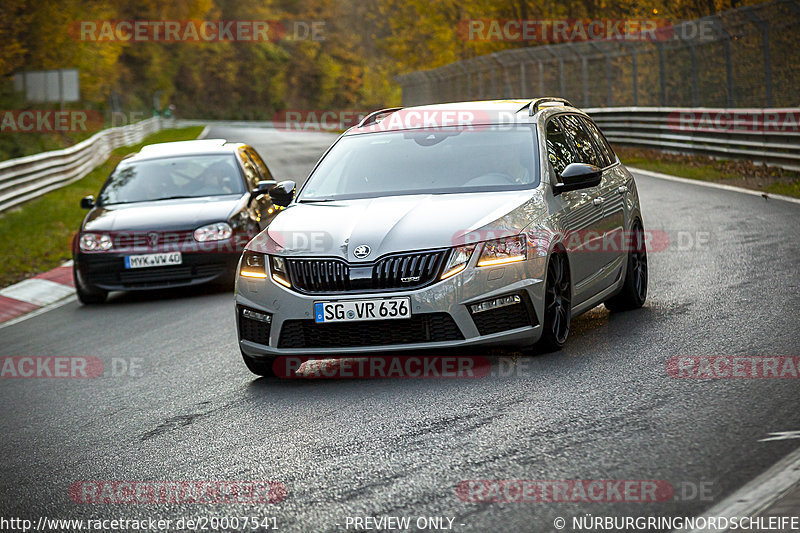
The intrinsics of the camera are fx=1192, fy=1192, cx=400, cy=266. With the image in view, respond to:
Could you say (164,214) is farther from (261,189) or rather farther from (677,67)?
(677,67)

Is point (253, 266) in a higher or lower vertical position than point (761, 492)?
higher

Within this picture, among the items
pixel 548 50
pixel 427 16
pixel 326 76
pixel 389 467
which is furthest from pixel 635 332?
pixel 326 76

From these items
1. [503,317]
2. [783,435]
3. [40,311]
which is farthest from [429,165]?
[40,311]

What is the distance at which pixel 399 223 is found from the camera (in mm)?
7176

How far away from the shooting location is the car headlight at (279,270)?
717 centimetres

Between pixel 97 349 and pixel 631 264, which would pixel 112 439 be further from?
pixel 631 264

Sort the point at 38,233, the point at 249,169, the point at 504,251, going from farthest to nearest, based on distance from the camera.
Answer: the point at 38,233
the point at 249,169
the point at 504,251

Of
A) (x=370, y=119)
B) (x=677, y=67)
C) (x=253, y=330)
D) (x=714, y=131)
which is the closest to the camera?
(x=253, y=330)

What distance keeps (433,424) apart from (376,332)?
1.16 m

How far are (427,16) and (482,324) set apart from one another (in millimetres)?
63029

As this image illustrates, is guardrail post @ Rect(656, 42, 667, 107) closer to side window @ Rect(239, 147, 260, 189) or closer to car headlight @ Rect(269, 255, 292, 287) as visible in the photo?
side window @ Rect(239, 147, 260, 189)

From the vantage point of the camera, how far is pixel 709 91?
25.4 meters

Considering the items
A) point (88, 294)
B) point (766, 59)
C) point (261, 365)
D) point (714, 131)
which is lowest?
point (88, 294)

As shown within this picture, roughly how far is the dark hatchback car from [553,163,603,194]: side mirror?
504 centimetres
